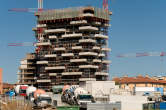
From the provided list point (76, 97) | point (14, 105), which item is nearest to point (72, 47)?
point (76, 97)

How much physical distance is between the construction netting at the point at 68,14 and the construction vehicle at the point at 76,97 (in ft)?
226

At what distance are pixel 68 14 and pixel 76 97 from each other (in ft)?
254

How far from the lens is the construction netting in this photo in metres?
157

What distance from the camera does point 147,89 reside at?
14850cm

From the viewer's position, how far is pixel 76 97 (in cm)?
8656

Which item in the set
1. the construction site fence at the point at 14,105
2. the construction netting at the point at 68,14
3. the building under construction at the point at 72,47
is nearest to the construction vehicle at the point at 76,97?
the construction site fence at the point at 14,105

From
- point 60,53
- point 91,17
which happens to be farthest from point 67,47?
point 91,17

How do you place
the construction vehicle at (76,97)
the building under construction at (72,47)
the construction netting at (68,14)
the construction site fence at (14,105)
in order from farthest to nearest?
the construction netting at (68,14) → the building under construction at (72,47) → the construction vehicle at (76,97) → the construction site fence at (14,105)

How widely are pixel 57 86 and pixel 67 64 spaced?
36.0 ft

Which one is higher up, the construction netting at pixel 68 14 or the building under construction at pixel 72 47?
the construction netting at pixel 68 14

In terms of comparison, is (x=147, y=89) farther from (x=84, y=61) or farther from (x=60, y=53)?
(x=60, y=53)

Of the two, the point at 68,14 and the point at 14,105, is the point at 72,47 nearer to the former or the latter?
the point at 68,14

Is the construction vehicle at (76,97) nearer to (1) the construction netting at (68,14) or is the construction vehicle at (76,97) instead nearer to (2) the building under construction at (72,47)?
(2) the building under construction at (72,47)

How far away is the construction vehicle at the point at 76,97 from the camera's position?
8384 centimetres
